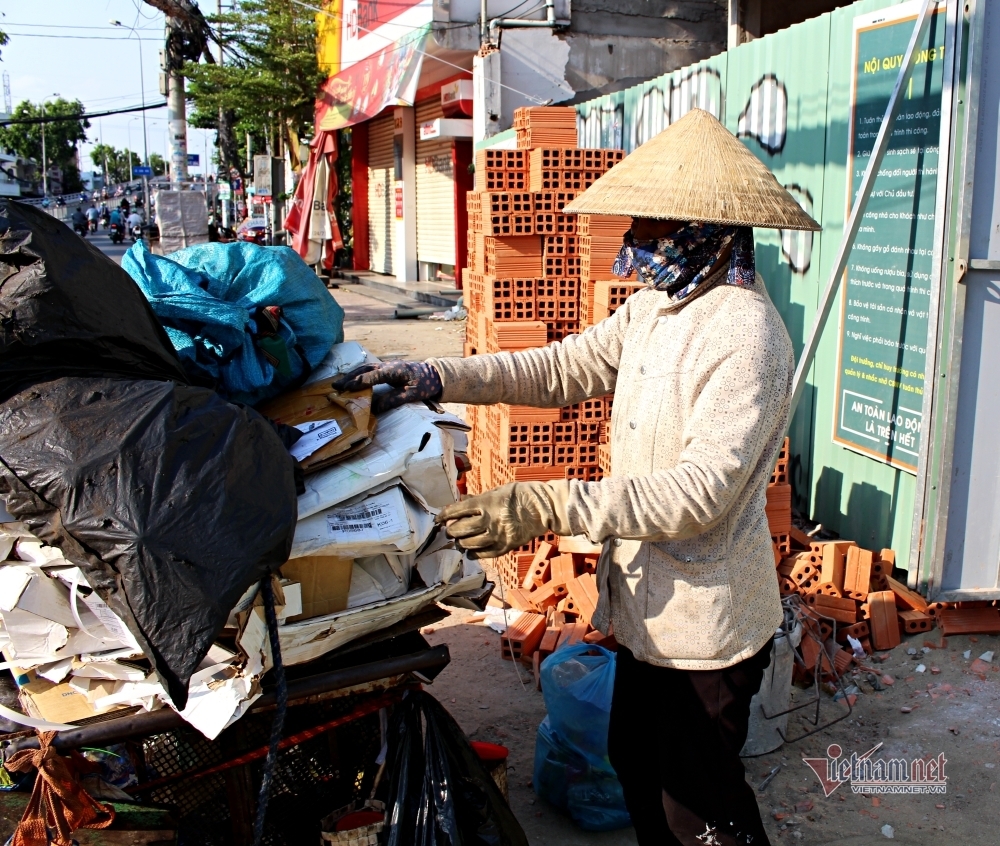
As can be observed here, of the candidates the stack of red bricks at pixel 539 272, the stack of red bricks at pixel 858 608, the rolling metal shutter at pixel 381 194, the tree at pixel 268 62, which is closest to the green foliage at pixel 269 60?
the tree at pixel 268 62

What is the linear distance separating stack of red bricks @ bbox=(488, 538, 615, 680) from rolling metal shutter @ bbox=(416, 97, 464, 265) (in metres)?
12.5

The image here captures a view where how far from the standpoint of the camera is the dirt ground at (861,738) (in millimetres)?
3064

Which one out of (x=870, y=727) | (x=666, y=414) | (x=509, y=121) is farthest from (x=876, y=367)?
(x=509, y=121)

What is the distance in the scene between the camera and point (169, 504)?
170cm

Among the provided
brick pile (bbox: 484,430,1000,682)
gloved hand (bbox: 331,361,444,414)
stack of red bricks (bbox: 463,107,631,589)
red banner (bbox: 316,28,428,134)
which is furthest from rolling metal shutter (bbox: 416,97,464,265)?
gloved hand (bbox: 331,361,444,414)

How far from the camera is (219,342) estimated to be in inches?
93.9

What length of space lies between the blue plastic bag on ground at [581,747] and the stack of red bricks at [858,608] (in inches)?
48.4

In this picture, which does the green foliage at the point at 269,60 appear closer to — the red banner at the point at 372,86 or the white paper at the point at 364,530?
the red banner at the point at 372,86

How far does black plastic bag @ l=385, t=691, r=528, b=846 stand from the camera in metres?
2.23

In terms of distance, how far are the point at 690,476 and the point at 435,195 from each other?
16159mm

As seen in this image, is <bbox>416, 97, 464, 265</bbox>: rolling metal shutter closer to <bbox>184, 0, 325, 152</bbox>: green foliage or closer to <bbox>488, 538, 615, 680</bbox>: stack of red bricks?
<bbox>184, 0, 325, 152</bbox>: green foliage

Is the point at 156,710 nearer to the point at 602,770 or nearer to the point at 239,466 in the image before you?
the point at 239,466

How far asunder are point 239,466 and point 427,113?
16633 millimetres

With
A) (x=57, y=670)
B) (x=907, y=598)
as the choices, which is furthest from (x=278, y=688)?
(x=907, y=598)
